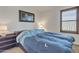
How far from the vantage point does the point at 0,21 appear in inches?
58.3

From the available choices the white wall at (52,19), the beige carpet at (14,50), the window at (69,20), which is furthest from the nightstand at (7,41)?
the window at (69,20)

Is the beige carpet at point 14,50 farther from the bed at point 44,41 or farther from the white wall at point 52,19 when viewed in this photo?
the white wall at point 52,19

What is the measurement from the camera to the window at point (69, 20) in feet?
4.94

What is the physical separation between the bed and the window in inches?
4.1

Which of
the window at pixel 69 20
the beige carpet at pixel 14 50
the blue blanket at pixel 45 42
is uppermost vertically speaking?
the window at pixel 69 20

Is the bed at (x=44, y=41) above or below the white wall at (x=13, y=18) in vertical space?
below

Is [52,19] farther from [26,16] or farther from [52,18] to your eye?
[26,16]

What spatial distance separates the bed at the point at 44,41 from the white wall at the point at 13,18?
0.09 metres

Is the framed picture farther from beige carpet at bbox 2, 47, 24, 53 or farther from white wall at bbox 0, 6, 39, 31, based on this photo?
beige carpet at bbox 2, 47, 24, 53

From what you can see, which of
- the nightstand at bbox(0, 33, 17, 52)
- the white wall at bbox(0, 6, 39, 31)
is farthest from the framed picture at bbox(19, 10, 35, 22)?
the nightstand at bbox(0, 33, 17, 52)

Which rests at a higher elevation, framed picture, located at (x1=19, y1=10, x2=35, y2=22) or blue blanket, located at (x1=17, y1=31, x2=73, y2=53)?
framed picture, located at (x1=19, y1=10, x2=35, y2=22)

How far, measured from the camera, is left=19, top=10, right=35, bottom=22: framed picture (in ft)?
5.14
